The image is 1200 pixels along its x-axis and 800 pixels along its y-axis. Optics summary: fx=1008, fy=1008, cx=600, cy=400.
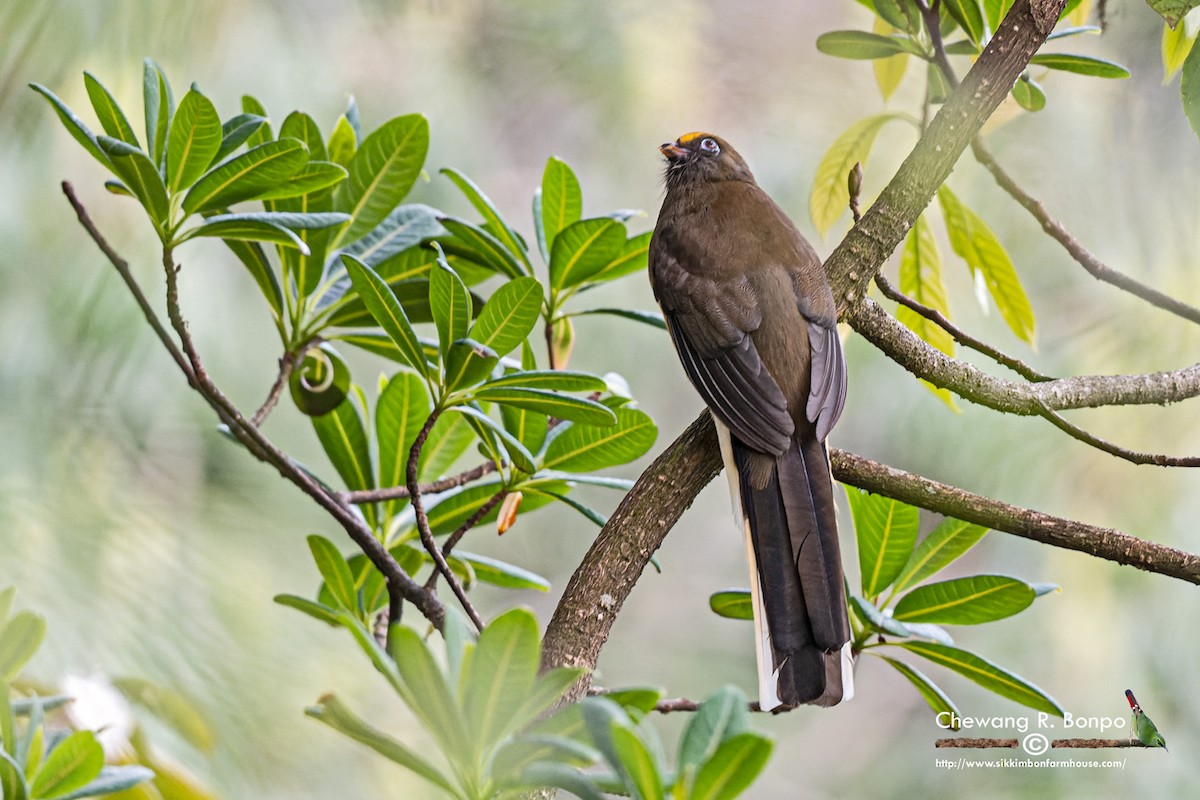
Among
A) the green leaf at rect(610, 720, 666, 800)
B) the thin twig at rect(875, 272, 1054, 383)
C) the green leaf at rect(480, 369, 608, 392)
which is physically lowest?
the green leaf at rect(610, 720, 666, 800)

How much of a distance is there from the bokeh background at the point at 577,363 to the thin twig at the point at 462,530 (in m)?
0.47

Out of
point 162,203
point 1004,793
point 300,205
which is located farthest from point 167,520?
point 1004,793

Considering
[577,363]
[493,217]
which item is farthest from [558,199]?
[577,363]

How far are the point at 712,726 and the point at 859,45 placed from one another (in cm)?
100

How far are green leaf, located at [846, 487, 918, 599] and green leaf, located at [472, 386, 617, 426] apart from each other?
1.08ft

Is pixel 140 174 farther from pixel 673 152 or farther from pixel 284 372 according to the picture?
pixel 673 152

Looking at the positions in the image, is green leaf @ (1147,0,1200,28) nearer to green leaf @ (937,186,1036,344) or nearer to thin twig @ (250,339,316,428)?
green leaf @ (937,186,1036,344)

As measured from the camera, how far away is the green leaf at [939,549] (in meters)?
1.04

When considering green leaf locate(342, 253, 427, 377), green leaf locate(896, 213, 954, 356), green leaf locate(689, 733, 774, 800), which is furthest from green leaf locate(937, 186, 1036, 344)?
green leaf locate(689, 733, 774, 800)

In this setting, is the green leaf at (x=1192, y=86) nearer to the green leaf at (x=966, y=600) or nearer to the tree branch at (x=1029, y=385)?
the tree branch at (x=1029, y=385)

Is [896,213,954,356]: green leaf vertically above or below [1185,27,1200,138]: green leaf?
above

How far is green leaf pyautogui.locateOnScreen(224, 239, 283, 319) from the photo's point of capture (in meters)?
1.07

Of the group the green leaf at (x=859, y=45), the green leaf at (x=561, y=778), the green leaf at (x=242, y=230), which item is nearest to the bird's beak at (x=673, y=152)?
the green leaf at (x=859, y=45)

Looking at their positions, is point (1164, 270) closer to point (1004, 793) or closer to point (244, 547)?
point (1004, 793)
